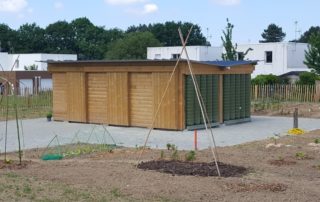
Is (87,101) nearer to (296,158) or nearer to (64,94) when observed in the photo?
(64,94)

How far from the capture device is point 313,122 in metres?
27.7

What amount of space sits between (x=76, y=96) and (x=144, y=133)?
571 cm

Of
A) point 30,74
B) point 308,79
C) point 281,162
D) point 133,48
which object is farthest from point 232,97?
point 133,48

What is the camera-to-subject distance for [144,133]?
2298 cm

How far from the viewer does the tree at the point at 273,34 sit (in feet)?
445

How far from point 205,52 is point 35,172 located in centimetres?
5488

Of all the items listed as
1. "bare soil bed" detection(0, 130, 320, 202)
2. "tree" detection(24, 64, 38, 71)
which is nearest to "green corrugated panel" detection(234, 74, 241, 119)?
"bare soil bed" detection(0, 130, 320, 202)

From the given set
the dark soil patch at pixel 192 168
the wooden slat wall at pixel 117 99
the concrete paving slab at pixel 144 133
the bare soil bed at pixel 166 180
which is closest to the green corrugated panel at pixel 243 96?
the concrete paving slab at pixel 144 133

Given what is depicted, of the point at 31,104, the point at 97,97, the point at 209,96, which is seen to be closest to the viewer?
the point at 209,96

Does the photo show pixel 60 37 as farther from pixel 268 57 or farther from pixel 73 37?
pixel 268 57

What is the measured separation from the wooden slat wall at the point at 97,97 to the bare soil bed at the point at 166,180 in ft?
35.0

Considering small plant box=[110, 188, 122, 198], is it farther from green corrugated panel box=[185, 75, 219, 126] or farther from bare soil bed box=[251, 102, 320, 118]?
bare soil bed box=[251, 102, 320, 118]

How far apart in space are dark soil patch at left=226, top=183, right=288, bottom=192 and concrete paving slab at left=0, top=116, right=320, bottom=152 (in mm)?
7659

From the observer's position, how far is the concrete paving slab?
65.6 feet
